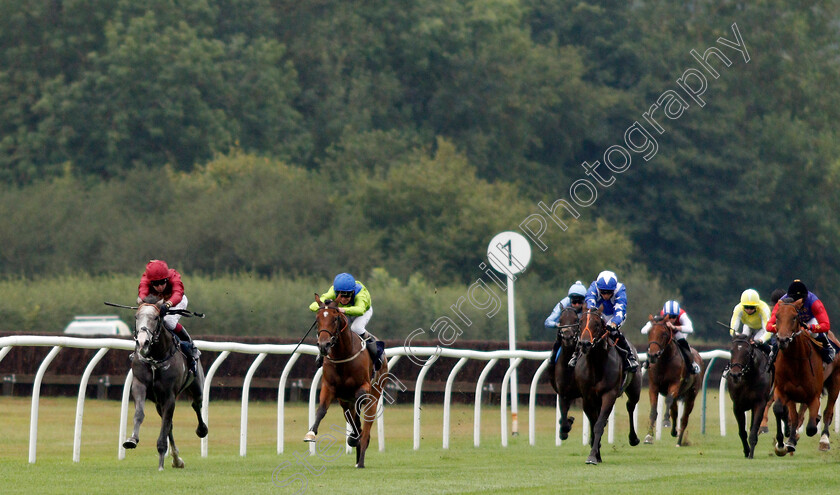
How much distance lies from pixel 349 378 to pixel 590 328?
2191mm

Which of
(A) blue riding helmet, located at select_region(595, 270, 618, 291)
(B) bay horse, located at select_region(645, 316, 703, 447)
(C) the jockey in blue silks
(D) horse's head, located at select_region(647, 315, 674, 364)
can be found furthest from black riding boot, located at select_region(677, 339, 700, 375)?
(A) blue riding helmet, located at select_region(595, 270, 618, 291)

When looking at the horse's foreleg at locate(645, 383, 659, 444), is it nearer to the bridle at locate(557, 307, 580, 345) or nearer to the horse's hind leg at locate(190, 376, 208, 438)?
the bridle at locate(557, 307, 580, 345)

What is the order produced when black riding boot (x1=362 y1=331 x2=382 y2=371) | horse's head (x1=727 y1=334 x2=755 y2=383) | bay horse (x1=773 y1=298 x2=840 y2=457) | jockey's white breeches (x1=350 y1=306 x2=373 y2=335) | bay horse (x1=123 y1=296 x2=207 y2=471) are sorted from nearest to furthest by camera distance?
bay horse (x1=123 y1=296 x2=207 y2=471)
black riding boot (x1=362 y1=331 x2=382 y2=371)
jockey's white breeches (x1=350 y1=306 x2=373 y2=335)
bay horse (x1=773 y1=298 x2=840 y2=457)
horse's head (x1=727 y1=334 x2=755 y2=383)

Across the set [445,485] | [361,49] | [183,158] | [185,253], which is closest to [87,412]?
[445,485]

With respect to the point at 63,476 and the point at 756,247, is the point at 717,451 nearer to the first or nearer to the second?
the point at 63,476

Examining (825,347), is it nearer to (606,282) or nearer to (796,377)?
(796,377)

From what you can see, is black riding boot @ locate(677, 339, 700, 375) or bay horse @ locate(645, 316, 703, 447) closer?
bay horse @ locate(645, 316, 703, 447)

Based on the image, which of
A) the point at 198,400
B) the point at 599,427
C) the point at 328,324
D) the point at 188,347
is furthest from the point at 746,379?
the point at 188,347

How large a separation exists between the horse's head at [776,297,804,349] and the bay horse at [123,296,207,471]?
507 centimetres

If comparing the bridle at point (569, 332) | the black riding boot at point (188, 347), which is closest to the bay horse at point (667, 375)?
the bridle at point (569, 332)

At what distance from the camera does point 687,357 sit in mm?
15203

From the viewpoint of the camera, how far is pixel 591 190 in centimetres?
4631

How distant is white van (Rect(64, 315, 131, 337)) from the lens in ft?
83.8

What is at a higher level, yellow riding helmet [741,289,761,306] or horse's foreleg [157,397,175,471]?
yellow riding helmet [741,289,761,306]
